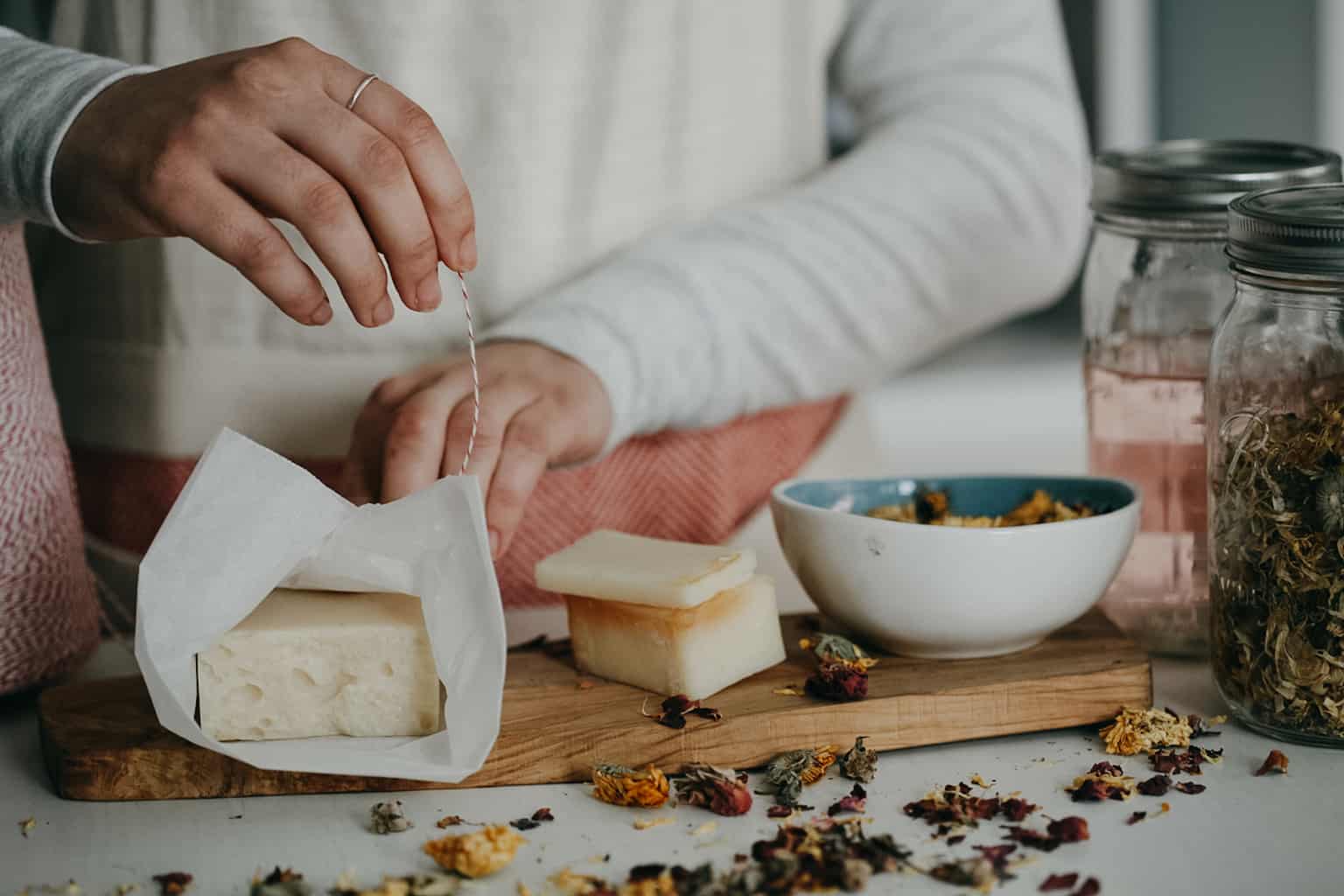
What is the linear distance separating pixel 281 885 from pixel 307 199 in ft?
0.99

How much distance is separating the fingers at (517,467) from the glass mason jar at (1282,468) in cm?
38

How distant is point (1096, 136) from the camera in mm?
2070

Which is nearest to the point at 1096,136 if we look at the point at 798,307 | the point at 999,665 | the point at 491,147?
the point at 798,307

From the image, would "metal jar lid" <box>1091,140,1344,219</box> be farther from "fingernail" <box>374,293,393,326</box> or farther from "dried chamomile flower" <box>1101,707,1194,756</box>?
"fingernail" <box>374,293,393,326</box>

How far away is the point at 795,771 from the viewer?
2.23 ft

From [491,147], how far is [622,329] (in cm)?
18

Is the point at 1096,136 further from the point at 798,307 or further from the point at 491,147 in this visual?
the point at 491,147

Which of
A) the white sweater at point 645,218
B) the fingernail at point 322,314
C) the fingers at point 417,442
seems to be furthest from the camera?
the white sweater at point 645,218

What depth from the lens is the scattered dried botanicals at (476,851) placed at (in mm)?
592

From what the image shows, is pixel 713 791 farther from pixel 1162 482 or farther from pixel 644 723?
pixel 1162 482

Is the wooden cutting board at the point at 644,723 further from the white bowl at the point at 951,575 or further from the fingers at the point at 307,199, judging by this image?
the fingers at the point at 307,199

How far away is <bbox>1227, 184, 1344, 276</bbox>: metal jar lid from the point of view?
0.65 m

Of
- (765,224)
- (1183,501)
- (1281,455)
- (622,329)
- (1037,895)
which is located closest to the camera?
(1037,895)

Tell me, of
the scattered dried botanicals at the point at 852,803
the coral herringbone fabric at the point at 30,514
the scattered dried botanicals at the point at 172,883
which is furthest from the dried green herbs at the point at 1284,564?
the coral herringbone fabric at the point at 30,514
